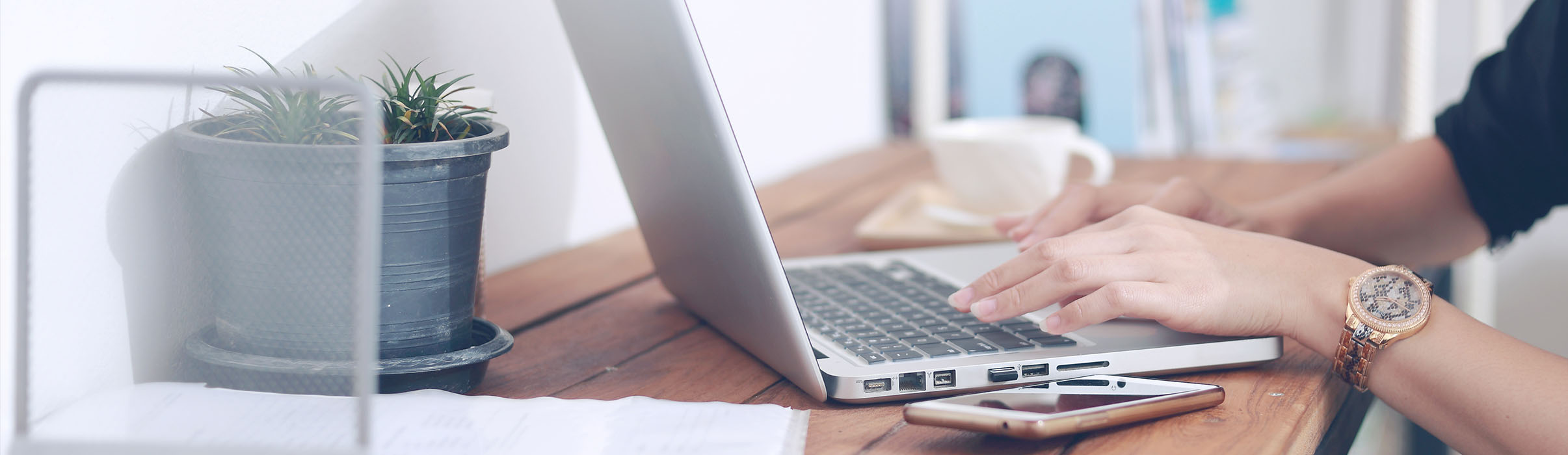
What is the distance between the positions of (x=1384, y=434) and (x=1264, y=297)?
317 millimetres

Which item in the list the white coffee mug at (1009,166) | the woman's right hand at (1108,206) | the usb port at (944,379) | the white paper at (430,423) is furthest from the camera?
the white coffee mug at (1009,166)

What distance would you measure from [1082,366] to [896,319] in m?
0.12

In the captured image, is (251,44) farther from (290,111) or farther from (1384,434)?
(1384,434)

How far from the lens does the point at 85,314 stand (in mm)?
452

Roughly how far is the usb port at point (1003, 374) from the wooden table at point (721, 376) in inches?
1.9

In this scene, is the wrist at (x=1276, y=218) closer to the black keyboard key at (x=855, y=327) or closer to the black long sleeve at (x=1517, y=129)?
the black long sleeve at (x=1517, y=129)

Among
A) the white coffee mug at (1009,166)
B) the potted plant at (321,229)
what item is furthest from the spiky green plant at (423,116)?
the white coffee mug at (1009,166)

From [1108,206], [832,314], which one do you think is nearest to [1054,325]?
[832,314]

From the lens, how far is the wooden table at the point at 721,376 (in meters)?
0.46

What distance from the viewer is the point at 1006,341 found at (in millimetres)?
548

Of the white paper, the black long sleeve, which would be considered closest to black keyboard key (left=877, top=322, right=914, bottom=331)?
the white paper

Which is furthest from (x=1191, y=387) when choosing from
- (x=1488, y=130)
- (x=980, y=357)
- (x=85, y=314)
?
(x=1488, y=130)

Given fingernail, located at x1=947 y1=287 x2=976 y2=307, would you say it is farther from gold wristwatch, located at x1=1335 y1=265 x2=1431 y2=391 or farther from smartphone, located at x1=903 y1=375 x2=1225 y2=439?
gold wristwatch, located at x1=1335 y1=265 x2=1431 y2=391

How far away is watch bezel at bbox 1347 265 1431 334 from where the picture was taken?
0.55 m
